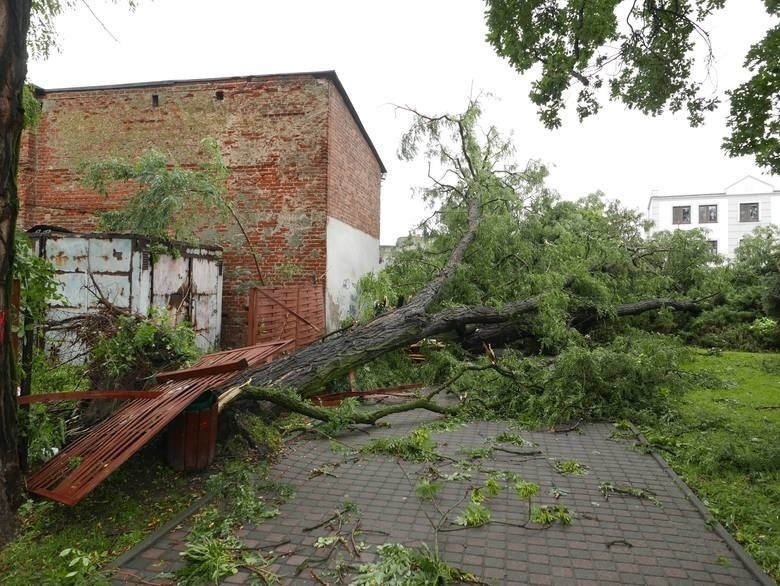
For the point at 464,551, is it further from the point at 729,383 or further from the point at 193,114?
the point at 193,114

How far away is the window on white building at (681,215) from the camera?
37000mm

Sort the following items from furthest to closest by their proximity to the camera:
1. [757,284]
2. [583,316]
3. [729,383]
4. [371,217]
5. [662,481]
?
1. [371,217]
2. [757,284]
3. [583,316]
4. [729,383]
5. [662,481]

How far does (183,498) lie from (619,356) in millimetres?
5322

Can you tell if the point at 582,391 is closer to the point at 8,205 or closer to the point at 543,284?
the point at 543,284

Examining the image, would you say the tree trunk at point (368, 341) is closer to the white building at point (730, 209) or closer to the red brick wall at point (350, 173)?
the red brick wall at point (350, 173)

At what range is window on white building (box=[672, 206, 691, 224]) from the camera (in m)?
37.0

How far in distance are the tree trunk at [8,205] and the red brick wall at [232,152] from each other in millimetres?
7176

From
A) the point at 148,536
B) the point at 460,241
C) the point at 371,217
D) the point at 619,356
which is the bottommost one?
the point at 148,536

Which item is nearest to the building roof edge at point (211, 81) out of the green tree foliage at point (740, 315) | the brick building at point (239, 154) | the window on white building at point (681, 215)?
the brick building at point (239, 154)

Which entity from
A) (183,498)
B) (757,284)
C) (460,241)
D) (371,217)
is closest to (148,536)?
(183,498)

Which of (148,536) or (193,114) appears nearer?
(148,536)

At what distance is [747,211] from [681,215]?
391cm

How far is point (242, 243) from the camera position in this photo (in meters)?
10.9

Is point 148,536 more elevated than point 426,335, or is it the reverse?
point 426,335
